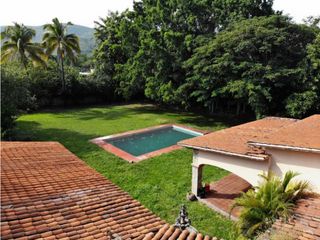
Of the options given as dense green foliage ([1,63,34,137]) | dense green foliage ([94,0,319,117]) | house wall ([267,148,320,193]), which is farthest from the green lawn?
dense green foliage ([94,0,319,117])

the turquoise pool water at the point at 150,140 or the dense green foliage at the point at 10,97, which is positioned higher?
the dense green foliage at the point at 10,97

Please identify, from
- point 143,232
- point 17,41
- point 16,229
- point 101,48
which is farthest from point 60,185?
point 101,48

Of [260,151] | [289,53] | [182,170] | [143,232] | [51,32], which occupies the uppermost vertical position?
[51,32]

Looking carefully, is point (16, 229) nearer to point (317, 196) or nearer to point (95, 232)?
point (95, 232)

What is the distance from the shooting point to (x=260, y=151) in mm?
10844

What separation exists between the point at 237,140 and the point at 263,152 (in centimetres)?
197

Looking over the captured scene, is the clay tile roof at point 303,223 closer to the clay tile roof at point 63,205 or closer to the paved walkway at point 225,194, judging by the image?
the clay tile roof at point 63,205

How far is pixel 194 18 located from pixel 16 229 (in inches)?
1023

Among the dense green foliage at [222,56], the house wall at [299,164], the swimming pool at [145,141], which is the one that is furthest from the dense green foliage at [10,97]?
the house wall at [299,164]

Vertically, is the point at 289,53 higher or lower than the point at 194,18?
lower

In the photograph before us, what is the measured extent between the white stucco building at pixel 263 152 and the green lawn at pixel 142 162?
5.46 ft

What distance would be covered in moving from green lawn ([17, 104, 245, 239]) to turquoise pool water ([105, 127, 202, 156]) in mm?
1610

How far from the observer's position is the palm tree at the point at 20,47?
3091cm

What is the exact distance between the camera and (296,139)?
10.2 m
